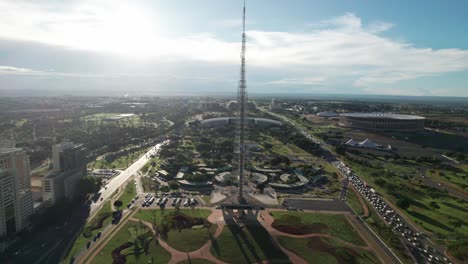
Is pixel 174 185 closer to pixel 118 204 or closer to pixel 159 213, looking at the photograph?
pixel 159 213

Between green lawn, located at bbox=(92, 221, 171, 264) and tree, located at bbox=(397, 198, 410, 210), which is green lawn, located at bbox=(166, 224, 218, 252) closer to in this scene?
green lawn, located at bbox=(92, 221, 171, 264)

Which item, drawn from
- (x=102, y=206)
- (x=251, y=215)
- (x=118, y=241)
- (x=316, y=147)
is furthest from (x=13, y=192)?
(x=316, y=147)

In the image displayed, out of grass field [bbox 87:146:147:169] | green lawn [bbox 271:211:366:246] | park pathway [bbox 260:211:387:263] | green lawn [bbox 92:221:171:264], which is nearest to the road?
grass field [bbox 87:146:147:169]

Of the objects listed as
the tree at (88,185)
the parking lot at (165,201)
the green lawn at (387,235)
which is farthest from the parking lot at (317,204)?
the tree at (88,185)

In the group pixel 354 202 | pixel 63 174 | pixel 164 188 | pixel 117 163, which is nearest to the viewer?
pixel 63 174

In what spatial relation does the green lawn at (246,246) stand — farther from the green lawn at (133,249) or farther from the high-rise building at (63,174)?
the high-rise building at (63,174)

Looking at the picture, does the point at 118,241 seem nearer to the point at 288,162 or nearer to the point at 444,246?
the point at 444,246

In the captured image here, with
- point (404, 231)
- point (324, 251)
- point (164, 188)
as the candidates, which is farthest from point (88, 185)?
point (404, 231)
